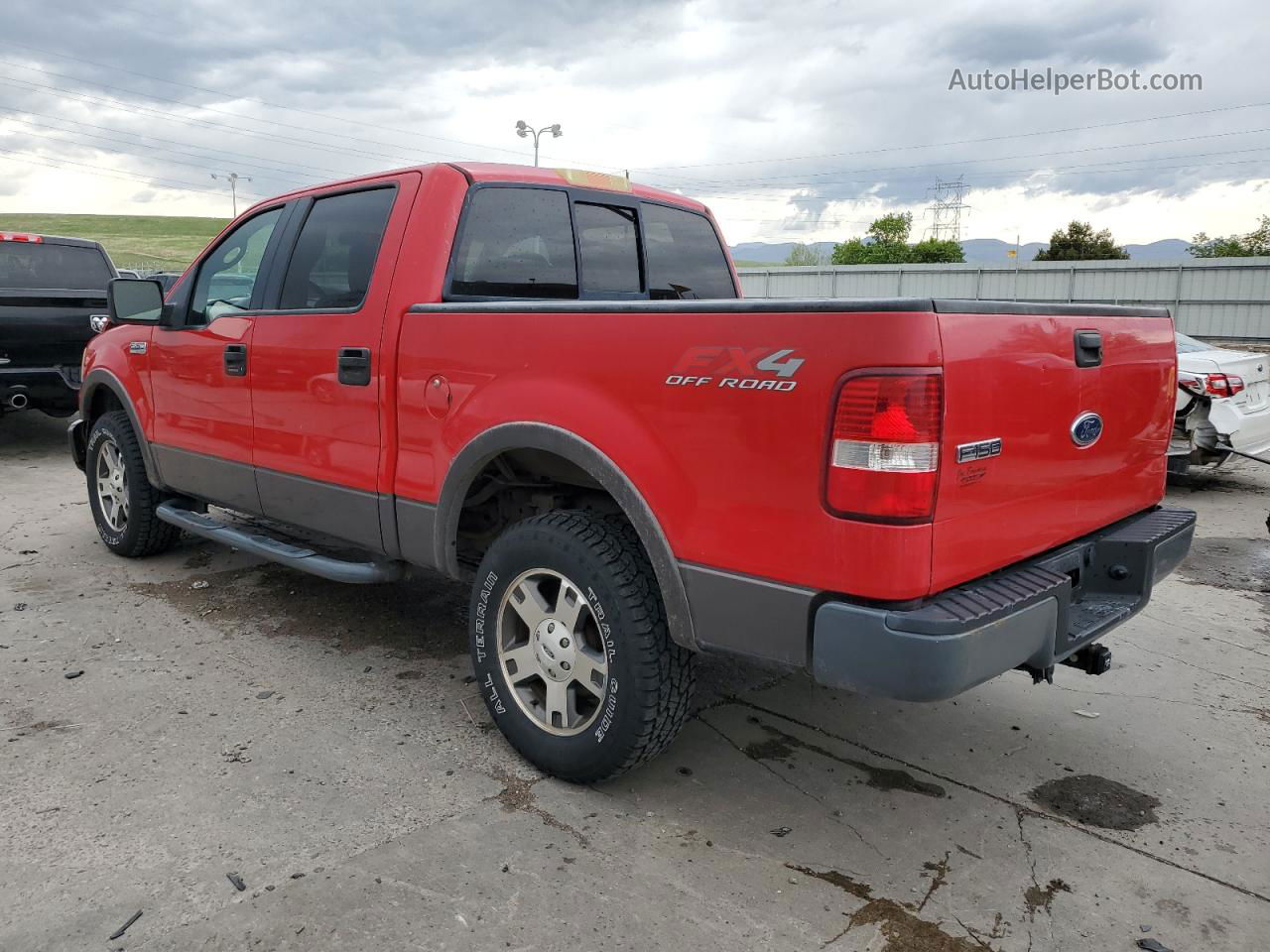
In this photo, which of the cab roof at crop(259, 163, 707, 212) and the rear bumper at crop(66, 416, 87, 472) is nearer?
the cab roof at crop(259, 163, 707, 212)

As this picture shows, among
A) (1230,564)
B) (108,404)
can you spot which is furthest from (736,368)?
(1230,564)

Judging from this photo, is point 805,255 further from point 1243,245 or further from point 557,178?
point 557,178

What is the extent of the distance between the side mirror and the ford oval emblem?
430 cm

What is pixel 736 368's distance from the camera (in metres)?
2.54

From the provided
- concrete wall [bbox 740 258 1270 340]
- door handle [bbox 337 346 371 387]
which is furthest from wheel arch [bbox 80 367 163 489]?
concrete wall [bbox 740 258 1270 340]

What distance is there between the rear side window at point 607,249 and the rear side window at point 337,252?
0.78 meters

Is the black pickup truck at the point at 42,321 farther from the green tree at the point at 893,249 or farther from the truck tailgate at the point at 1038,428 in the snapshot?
the green tree at the point at 893,249

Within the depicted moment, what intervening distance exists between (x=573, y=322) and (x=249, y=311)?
6.90 ft

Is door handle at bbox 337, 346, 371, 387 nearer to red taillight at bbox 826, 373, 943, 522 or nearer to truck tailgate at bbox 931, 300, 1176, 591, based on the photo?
red taillight at bbox 826, 373, 943, 522

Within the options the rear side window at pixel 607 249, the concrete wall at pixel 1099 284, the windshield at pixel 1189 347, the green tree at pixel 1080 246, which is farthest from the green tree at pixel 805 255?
the rear side window at pixel 607 249

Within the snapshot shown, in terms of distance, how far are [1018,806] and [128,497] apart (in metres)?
4.79

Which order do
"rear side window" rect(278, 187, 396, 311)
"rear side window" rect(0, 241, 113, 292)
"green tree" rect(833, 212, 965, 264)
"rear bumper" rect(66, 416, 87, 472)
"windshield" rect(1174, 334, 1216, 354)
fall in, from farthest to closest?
"green tree" rect(833, 212, 965, 264) < "rear side window" rect(0, 241, 113, 292) < "windshield" rect(1174, 334, 1216, 354) < "rear bumper" rect(66, 416, 87, 472) < "rear side window" rect(278, 187, 396, 311)

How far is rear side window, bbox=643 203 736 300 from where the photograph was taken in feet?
14.5

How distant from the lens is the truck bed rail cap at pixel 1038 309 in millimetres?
2355
